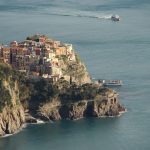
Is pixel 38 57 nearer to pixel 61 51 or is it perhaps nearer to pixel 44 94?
pixel 61 51

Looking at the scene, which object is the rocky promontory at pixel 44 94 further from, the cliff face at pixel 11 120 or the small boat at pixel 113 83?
the small boat at pixel 113 83

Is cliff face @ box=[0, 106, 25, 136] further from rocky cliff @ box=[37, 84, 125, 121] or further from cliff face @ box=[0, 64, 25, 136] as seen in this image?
rocky cliff @ box=[37, 84, 125, 121]

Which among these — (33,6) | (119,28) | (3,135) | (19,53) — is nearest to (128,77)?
(19,53)

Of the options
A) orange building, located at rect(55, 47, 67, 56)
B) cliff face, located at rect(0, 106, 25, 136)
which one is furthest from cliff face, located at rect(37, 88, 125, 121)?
orange building, located at rect(55, 47, 67, 56)

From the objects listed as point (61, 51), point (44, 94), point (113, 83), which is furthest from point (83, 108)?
point (113, 83)

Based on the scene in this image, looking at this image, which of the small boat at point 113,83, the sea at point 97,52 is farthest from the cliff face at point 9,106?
the small boat at point 113,83
